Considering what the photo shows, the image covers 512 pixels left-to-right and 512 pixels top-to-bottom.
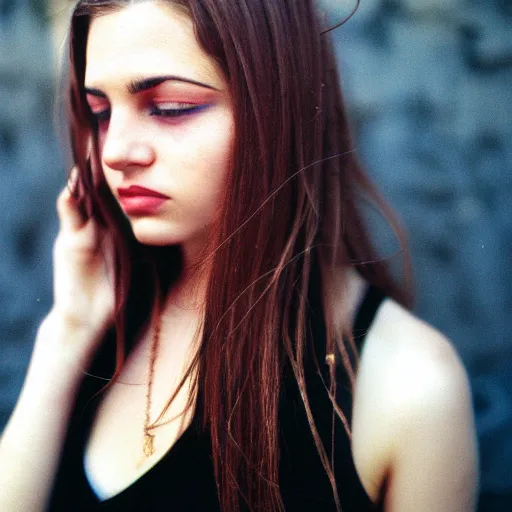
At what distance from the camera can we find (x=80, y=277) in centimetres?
106

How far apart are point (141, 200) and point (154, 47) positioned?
0.75 ft

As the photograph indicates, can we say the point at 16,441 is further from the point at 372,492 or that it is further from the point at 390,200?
the point at 390,200

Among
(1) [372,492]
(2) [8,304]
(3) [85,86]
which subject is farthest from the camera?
(2) [8,304]

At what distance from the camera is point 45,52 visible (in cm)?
102

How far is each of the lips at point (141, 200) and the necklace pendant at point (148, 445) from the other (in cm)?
36

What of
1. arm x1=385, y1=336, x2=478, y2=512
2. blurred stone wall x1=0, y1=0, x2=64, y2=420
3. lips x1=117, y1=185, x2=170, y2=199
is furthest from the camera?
blurred stone wall x1=0, y1=0, x2=64, y2=420

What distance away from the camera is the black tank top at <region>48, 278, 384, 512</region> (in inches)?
33.2

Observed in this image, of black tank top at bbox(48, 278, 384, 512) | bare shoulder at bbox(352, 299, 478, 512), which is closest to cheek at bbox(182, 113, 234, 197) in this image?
black tank top at bbox(48, 278, 384, 512)

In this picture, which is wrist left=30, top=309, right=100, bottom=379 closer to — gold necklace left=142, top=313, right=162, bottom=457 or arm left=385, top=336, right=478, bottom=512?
gold necklace left=142, top=313, right=162, bottom=457

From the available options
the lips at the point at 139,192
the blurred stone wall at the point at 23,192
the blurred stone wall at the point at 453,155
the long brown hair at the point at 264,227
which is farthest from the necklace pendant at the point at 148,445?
the blurred stone wall at the point at 453,155

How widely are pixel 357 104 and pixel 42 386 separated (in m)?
0.73

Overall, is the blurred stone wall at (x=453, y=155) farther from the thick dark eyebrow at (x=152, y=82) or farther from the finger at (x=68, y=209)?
the finger at (x=68, y=209)

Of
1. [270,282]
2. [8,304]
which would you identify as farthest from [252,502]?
[8,304]

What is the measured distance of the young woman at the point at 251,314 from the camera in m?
0.83
